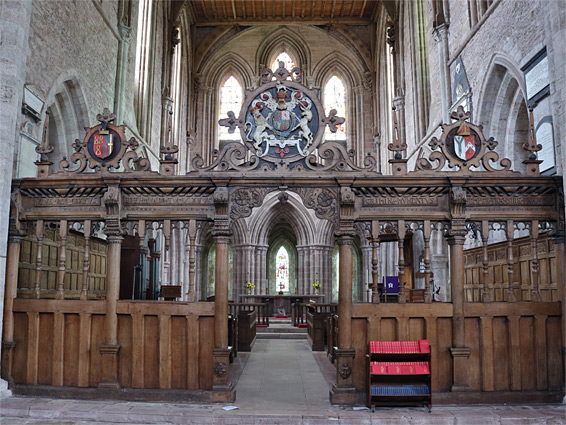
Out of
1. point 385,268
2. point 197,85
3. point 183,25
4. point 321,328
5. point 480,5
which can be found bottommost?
point 321,328

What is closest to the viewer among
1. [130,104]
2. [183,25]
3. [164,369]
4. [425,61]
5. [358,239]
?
[164,369]

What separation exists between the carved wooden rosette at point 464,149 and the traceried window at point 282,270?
20.1 meters

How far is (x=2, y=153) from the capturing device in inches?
233

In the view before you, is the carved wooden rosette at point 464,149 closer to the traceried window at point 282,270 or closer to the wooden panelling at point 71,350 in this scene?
the wooden panelling at point 71,350

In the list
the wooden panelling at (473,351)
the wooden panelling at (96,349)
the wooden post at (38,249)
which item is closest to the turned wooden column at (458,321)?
the wooden panelling at (473,351)

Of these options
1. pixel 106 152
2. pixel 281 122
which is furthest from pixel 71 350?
pixel 281 122

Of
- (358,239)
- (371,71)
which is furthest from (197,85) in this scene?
(358,239)

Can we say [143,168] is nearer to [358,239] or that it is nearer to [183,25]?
[183,25]

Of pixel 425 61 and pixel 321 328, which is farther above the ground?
pixel 425 61

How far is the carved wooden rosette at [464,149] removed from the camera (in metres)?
5.89

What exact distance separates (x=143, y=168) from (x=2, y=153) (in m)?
1.59

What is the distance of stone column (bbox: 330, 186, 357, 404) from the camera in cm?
565

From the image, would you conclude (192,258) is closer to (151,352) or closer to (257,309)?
(151,352)

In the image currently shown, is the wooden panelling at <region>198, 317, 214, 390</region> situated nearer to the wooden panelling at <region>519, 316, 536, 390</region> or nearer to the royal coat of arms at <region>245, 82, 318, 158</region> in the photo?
the royal coat of arms at <region>245, 82, 318, 158</region>
